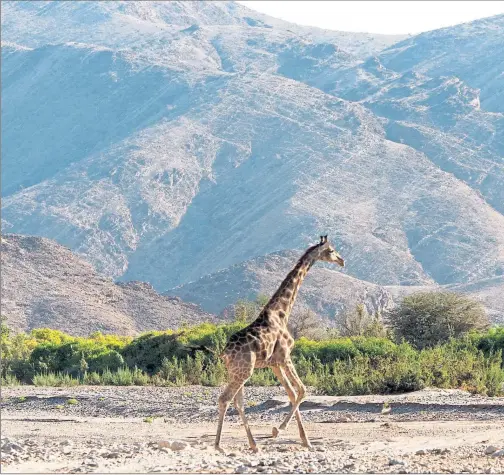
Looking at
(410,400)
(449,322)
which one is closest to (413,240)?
(449,322)

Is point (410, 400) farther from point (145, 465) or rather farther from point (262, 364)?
point (145, 465)

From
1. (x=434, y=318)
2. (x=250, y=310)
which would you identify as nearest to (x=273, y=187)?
(x=250, y=310)

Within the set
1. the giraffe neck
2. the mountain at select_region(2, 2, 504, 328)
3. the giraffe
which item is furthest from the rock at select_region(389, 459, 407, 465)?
the mountain at select_region(2, 2, 504, 328)

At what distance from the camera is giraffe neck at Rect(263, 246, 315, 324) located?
51.0ft

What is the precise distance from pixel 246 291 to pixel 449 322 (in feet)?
190

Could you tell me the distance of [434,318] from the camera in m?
37.9

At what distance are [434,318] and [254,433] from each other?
20874 millimetres

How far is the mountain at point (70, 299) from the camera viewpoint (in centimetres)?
7944

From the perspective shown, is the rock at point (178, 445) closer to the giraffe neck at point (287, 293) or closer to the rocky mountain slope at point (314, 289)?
the giraffe neck at point (287, 293)

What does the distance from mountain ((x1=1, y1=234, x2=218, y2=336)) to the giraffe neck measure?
6193 cm

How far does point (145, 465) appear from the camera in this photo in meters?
14.0

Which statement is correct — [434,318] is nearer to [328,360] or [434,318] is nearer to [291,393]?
[328,360]

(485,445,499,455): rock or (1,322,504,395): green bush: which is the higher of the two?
(485,445,499,455): rock

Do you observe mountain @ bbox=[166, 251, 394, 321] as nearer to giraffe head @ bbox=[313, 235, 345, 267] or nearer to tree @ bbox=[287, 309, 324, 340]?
tree @ bbox=[287, 309, 324, 340]
